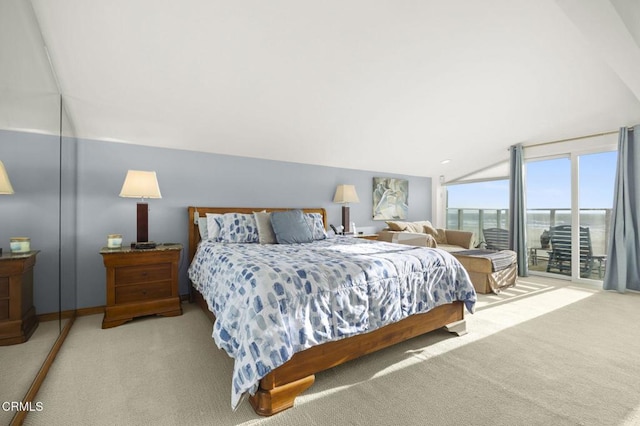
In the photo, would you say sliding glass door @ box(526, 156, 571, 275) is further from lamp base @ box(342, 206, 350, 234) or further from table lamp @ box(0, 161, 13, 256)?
table lamp @ box(0, 161, 13, 256)

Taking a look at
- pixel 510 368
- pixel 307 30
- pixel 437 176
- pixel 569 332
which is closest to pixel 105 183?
pixel 307 30

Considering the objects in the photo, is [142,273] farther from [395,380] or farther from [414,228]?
[414,228]

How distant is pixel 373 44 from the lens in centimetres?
251

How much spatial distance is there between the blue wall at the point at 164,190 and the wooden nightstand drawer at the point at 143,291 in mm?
564

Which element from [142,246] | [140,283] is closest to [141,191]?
[142,246]

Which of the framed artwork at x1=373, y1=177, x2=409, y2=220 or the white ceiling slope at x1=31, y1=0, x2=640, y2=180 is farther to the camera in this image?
the framed artwork at x1=373, y1=177, x2=409, y2=220

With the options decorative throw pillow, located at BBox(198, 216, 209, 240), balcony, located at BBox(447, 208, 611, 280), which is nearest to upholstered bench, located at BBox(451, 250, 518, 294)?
balcony, located at BBox(447, 208, 611, 280)

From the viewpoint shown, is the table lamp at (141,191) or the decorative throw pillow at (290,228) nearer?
the table lamp at (141,191)

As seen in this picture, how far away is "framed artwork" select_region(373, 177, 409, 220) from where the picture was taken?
5.42 metres

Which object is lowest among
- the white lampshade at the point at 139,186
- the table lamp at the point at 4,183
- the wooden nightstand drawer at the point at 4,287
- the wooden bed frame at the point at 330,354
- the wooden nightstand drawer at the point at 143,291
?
the wooden bed frame at the point at 330,354

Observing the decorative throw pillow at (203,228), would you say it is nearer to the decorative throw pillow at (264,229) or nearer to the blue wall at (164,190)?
the blue wall at (164,190)

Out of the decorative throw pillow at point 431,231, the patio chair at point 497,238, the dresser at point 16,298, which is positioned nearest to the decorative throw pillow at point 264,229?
the dresser at point 16,298

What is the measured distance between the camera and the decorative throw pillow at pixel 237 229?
3.22m

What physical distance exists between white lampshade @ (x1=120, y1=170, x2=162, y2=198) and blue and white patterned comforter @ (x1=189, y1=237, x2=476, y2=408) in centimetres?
106
